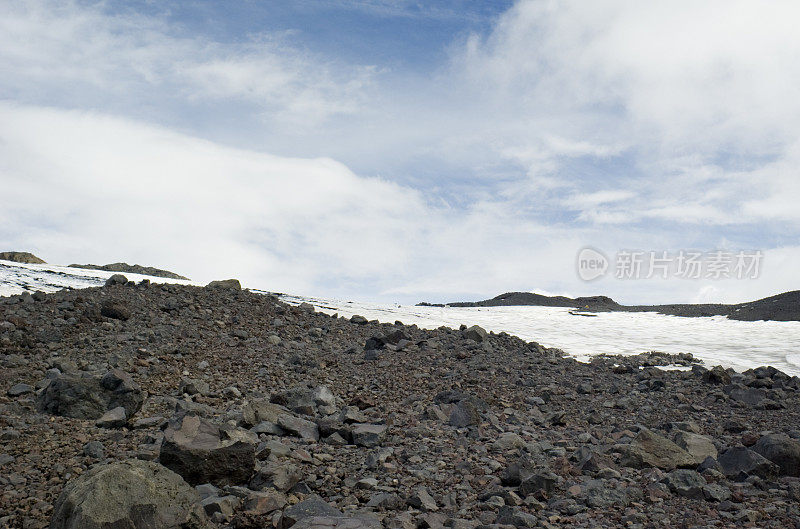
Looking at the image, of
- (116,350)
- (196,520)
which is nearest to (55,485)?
(196,520)

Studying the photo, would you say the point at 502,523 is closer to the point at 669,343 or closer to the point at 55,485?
the point at 55,485

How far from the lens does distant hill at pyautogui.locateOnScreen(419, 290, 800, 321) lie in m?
24.9

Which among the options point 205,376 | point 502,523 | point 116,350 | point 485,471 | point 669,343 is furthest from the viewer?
point 669,343

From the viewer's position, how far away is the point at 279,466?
5.11m

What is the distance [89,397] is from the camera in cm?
677

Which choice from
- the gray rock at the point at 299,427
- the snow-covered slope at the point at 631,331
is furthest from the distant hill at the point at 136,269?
the gray rock at the point at 299,427

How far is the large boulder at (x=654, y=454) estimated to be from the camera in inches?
236

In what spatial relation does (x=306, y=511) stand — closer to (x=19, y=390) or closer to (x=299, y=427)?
(x=299, y=427)

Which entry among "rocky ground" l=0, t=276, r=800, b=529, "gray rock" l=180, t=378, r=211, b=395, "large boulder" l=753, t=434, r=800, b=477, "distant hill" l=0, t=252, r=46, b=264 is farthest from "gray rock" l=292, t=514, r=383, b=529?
"distant hill" l=0, t=252, r=46, b=264

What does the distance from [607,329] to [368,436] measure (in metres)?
15.5

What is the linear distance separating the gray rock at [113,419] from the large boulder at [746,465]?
6.55m

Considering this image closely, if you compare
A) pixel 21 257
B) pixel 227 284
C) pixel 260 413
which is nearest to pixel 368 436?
pixel 260 413

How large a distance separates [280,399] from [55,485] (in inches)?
120

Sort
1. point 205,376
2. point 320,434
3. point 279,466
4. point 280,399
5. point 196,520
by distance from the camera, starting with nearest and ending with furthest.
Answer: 1. point 196,520
2. point 279,466
3. point 320,434
4. point 280,399
5. point 205,376
